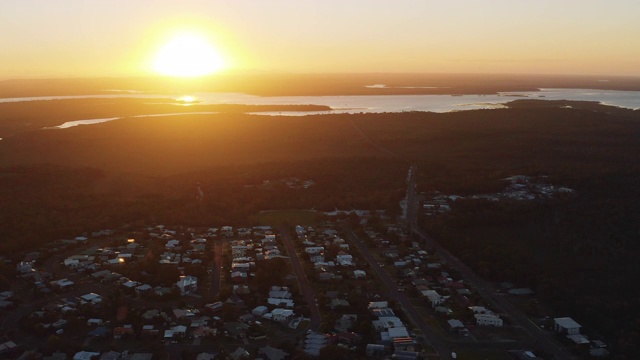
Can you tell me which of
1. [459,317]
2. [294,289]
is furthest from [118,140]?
[459,317]

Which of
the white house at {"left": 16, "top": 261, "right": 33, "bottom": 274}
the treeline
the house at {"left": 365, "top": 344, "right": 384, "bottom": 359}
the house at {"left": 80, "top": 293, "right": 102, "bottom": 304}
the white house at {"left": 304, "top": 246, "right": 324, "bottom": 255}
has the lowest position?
the house at {"left": 365, "top": 344, "right": 384, "bottom": 359}

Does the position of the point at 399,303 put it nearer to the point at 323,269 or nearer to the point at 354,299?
the point at 354,299

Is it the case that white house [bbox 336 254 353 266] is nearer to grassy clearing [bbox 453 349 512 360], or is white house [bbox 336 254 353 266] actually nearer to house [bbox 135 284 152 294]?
grassy clearing [bbox 453 349 512 360]

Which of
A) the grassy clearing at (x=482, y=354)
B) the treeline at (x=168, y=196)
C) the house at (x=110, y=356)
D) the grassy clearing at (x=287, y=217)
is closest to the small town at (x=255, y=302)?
the house at (x=110, y=356)

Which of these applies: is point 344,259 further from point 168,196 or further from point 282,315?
point 168,196

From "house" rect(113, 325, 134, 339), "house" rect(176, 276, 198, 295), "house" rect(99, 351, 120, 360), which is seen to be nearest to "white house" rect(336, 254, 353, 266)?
"house" rect(176, 276, 198, 295)

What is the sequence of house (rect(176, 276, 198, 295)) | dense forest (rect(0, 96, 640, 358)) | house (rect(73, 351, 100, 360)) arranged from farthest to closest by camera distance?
dense forest (rect(0, 96, 640, 358)) < house (rect(176, 276, 198, 295)) < house (rect(73, 351, 100, 360))

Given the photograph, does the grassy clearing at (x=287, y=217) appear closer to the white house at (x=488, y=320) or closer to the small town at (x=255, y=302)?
the small town at (x=255, y=302)
